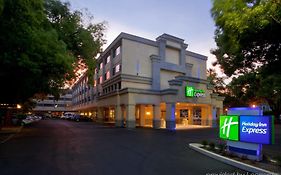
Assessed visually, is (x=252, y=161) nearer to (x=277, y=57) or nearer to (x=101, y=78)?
(x=277, y=57)

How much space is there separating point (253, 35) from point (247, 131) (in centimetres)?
512

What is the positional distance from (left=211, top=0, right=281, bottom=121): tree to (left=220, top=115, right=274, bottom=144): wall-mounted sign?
3477mm

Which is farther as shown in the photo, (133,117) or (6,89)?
(133,117)

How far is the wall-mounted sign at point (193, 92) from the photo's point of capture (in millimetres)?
32684

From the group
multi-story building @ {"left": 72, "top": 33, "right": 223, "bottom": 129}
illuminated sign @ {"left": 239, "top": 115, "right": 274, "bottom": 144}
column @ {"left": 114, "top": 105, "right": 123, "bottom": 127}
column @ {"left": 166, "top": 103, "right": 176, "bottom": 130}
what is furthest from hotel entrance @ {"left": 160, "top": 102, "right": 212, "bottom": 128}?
illuminated sign @ {"left": 239, "top": 115, "right": 274, "bottom": 144}

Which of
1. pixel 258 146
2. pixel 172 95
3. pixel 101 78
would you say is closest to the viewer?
pixel 258 146

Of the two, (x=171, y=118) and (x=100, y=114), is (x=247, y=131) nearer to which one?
(x=171, y=118)

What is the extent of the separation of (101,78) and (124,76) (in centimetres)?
1608

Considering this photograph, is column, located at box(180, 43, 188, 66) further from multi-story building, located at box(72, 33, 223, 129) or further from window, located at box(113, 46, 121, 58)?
window, located at box(113, 46, 121, 58)

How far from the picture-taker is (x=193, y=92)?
33312 millimetres

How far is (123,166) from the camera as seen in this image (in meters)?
9.07

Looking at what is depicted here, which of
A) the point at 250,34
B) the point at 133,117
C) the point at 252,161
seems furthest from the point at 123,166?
the point at 133,117

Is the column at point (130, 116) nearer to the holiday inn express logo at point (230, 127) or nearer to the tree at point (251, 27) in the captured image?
the tree at point (251, 27)

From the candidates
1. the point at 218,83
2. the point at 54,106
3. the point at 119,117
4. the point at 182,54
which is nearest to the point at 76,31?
the point at 119,117
